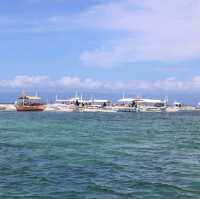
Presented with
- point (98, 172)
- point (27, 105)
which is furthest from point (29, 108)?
point (98, 172)

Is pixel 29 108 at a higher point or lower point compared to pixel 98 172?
higher

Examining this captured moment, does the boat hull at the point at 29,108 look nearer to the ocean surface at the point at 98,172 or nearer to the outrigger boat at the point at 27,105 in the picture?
the outrigger boat at the point at 27,105

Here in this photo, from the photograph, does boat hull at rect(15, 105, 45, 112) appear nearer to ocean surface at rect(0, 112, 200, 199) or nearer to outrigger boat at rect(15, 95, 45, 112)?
outrigger boat at rect(15, 95, 45, 112)

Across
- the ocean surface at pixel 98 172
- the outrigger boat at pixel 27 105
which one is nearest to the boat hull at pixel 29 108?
the outrigger boat at pixel 27 105

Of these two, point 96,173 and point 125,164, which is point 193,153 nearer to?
point 125,164

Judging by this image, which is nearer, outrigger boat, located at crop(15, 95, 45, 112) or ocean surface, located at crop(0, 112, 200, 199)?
ocean surface, located at crop(0, 112, 200, 199)

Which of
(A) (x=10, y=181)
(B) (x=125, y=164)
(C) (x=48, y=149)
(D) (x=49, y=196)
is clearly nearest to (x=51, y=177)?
(A) (x=10, y=181)

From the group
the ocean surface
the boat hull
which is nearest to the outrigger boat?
the boat hull

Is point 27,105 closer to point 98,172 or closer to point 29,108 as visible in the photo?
point 29,108

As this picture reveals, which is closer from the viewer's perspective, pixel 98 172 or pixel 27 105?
pixel 98 172

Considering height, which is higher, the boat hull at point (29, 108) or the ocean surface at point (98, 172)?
the boat hull at point (29, 108)

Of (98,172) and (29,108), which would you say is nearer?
(98,172)

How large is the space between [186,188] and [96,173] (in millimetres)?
4984

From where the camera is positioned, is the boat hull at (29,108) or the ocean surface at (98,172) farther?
the boat hull at (29,108)
